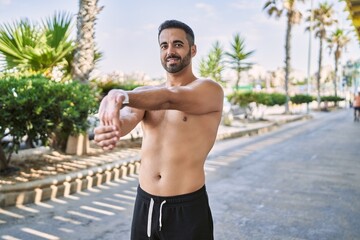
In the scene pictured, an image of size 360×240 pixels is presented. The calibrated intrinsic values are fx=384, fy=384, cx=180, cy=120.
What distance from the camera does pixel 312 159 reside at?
875 centimetres

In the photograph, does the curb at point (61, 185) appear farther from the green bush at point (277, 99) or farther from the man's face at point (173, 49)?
the green bush at point (277, 99)

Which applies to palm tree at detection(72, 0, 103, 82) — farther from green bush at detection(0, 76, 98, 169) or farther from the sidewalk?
the sidewalk

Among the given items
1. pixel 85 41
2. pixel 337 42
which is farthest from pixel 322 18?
pixel 85 41

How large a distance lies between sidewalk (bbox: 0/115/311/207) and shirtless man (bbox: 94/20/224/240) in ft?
10.9

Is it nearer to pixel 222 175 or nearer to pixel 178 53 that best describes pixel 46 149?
pixel 222 175

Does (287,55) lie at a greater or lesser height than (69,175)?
greater

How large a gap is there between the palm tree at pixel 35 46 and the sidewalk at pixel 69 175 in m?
1.62

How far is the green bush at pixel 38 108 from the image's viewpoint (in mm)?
5219

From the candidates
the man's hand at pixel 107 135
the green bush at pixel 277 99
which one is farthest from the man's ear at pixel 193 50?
the green bush at pixel 277 99

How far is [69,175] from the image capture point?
5.55 m

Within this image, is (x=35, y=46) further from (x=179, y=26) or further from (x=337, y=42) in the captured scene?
(x=337, y=42)

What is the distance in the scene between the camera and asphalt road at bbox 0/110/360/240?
4055 millimetres

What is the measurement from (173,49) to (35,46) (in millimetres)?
5748

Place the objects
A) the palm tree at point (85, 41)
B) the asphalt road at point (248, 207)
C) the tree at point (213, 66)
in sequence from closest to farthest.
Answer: the asphalt road at point (248, 207) → the palm tree at point (85, 41) → the tree at point (213, 66)
